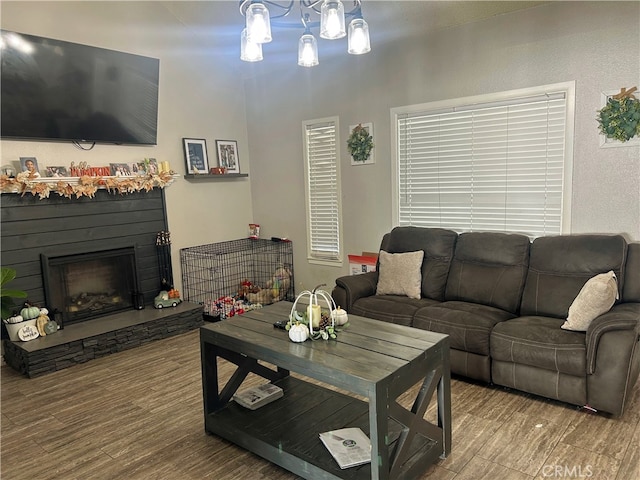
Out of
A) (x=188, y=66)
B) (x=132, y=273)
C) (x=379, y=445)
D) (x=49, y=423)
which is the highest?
(x=188, y=66)

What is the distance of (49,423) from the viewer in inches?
117

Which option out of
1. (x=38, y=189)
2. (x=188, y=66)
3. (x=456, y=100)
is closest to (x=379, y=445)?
(x=456, y=100)

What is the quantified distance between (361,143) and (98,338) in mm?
3106

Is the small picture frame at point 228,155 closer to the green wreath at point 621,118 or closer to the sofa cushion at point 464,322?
the sofa cushion at point 464,322

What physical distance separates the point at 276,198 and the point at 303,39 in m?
3.20

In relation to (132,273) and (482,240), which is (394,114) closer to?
(482,240)

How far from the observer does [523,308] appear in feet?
11.4

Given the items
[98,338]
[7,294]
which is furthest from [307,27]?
[98,338]

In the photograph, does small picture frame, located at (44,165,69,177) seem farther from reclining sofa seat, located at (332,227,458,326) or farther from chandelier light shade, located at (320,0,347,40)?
chandelier light shade, located at (320,0,347,40)

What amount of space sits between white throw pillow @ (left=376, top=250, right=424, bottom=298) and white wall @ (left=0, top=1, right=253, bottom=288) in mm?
2366

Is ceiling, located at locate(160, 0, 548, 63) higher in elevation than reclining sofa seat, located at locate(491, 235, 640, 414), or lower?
higher

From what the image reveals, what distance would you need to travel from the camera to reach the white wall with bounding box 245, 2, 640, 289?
3.39 metres

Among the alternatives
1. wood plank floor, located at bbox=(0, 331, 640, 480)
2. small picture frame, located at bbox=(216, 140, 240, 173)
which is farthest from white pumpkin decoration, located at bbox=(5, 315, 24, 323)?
small picture frame, located at bbox=(216, 140, 240, 173)

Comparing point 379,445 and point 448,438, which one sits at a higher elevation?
point 379,445
